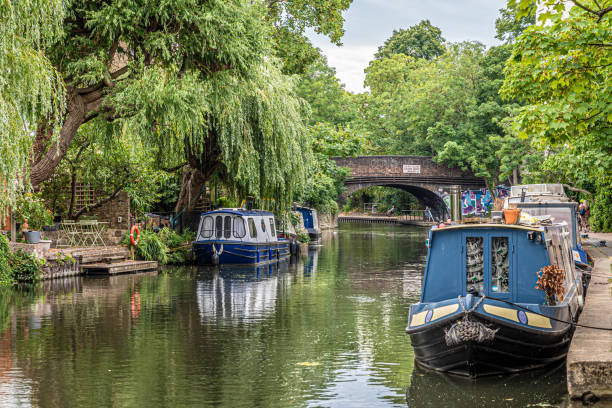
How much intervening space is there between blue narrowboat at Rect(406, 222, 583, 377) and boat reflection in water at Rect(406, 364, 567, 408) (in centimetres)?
14

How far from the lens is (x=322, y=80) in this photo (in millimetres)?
59500

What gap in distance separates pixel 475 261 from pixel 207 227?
652 inches

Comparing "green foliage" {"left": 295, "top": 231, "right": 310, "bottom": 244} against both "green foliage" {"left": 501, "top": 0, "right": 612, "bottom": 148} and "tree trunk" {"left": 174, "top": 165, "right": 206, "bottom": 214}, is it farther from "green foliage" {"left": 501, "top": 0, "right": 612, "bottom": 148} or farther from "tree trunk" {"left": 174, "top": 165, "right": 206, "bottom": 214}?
"green foliage" {"left": 501, "top": 0, "right": 612, "bottom": 148}

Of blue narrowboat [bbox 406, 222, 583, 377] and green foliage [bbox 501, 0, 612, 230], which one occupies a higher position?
green foliage [bbox 501, 0, 612, 230]

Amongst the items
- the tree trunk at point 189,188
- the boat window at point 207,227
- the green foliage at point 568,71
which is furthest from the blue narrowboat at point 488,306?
the tree trunk at point 189,188

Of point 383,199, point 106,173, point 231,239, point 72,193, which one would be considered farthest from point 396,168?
point 106,173

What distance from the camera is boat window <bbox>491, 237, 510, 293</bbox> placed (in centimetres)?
1025

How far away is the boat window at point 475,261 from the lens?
10.3 m

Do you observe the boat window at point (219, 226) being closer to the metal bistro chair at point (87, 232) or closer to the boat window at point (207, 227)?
the boat window at point (207, 227)

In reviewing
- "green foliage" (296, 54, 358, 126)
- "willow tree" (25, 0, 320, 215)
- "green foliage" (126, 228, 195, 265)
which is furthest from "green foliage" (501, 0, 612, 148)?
"green foliage" (296, 54, 358, 126)

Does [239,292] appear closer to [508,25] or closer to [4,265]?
[4,265]

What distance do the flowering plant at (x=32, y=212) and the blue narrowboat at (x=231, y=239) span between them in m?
5.16

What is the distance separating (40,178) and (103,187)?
30.6 feet

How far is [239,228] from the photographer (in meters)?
25.6
